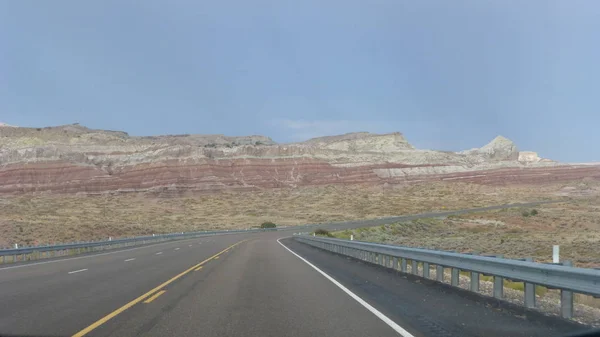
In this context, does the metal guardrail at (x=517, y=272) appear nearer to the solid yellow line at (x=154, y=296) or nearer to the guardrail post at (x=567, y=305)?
the guardrail post at (x=567, y=305)

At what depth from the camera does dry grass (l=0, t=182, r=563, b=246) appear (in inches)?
3885

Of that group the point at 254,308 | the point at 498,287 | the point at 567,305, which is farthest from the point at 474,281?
the point at 254,308

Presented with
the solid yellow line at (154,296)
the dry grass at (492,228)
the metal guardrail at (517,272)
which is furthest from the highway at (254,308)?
the dry grass at (492,228)

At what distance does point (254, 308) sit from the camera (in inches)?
430

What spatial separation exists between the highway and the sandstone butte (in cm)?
11707

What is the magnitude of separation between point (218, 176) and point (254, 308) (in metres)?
128

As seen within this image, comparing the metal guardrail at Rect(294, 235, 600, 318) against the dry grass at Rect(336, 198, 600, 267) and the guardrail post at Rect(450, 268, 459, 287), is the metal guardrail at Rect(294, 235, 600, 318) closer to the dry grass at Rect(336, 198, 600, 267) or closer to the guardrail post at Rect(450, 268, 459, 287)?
the guardrail post at Rect(450, 268, 459, 287)

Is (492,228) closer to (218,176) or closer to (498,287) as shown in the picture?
(498,287)

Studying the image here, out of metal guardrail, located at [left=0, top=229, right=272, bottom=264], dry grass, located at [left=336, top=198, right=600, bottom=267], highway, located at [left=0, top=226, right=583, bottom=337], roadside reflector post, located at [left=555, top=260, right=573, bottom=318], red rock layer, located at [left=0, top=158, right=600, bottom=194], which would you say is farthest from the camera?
red rock layer, located at [left=0, top=158, right=600, bottom=194]

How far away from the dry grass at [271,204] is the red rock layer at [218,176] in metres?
4.66

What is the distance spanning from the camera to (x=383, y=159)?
495 feet

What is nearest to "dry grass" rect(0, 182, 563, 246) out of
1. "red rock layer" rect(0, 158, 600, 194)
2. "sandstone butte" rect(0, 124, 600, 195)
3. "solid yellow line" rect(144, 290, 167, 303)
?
"red rock layer" rect(0, 158, 600, 194)

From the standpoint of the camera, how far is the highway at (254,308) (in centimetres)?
865

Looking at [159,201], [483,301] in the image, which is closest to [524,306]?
[483,301]
